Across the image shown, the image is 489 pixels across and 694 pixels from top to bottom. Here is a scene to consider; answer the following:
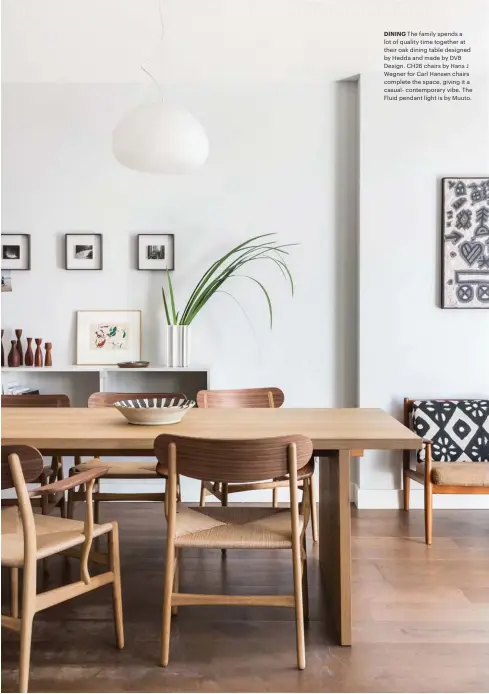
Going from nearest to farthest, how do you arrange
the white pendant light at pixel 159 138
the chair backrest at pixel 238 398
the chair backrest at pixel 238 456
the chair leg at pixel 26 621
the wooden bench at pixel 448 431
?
the chair leg at pixel 26 621 < the chair backrest at pixel 238 456 < the white pendant light at pixel 159 138 < the chair backrest at pixel 238 398 < the wooden bench at pixel 448 431

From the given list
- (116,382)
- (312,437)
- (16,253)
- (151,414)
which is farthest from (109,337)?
(312,437)

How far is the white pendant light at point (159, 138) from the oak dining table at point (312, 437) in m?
1.10

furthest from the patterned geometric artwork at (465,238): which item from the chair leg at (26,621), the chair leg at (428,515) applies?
the chair leg at (26,621)

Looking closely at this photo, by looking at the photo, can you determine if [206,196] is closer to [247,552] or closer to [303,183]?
[303,183]

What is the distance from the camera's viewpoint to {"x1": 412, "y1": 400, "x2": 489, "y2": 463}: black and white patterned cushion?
4.05 meters

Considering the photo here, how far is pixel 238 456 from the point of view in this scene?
2057mm

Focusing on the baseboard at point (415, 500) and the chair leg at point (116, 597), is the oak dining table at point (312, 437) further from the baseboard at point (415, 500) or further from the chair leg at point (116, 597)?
the baseboard at point (415, 500)

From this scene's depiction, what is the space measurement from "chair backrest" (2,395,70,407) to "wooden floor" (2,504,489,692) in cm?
85

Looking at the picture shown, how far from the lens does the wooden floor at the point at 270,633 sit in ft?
6.82

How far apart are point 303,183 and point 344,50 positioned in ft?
2.97

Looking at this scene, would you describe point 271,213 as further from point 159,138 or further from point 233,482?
point 233,482

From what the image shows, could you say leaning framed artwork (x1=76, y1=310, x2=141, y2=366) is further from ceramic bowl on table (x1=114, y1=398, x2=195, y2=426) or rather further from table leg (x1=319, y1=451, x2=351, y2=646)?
table leg (x1=319, y1=451, x2=351, y2=646)

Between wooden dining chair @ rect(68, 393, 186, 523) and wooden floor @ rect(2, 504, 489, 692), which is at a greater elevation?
wooden dining chair @ rect(68, 393, 186, 523)

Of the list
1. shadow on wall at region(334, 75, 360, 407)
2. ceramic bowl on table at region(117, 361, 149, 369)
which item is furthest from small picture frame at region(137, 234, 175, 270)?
shadow on wall at region(334, 75, 360, 407)
